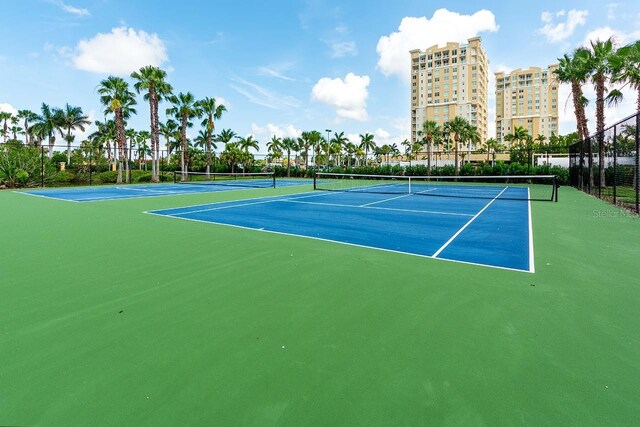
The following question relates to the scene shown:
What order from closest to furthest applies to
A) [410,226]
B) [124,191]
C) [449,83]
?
[410,226] < [124,191] < [449,83]

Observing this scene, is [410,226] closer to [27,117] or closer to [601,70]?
[601,70]

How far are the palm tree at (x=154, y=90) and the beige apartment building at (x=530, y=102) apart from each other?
386 ft

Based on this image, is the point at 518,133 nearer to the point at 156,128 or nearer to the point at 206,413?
the point at 156,128

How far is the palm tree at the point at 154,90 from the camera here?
104ft

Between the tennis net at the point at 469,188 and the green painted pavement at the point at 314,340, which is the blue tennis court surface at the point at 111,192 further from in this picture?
the green painted pavement at the point at 314,340

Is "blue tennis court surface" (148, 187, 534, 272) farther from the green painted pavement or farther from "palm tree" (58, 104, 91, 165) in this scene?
"palm tree" (58, 104, 91, 165)

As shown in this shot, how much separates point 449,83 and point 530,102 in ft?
131

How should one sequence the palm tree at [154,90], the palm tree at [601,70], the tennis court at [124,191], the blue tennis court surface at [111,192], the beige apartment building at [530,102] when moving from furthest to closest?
the beige apartment building at [530,102] → the palm tree at [154,90] → the palm tree at [601,70] → the tennis court at [124,191] → the blue tennis court surface at [111,192]

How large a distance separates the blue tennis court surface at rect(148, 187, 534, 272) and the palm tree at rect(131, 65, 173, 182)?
21.8 metres

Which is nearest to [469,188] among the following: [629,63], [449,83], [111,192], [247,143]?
[629,63]

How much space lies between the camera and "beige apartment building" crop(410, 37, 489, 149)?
10494 centimetres

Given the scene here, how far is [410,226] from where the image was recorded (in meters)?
8.93

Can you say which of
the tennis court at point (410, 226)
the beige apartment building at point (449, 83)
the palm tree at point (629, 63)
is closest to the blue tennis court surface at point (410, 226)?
the tennis court at point (410, 226)

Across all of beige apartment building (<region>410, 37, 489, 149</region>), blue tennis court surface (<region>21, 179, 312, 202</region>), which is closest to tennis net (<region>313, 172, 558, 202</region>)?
blue tennis court surface (<region>21, 179, 312, 202</region>)
